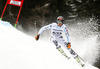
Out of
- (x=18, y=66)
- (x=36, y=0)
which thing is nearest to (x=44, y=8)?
(x=36, y=0)

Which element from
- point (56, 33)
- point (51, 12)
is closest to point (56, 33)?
point (56, 33)

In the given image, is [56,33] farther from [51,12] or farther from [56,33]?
[51,12]

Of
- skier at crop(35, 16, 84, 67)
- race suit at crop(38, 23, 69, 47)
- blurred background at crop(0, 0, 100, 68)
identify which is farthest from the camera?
blurred background at crop(0, 0, 100, 68)

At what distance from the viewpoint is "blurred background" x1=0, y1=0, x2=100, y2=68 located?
42.9ft

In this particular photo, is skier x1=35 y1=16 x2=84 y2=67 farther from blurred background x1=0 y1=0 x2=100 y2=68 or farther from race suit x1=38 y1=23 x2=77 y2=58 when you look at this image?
blurred background x1=0 y1=0 x2=100 y2=68

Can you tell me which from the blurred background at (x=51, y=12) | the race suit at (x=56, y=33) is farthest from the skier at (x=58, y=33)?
the blurred background at (x=51, y=12)

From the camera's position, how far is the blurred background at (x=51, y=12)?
42.9ft

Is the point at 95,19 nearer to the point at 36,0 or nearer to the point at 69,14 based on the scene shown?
the point at 69,14

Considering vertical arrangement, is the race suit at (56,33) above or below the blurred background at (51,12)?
below

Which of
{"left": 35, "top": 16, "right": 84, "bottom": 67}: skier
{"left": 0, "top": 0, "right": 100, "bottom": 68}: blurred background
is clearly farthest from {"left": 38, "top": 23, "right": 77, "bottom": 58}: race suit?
{"left": 0, "top": 0, "right": 100, "bottom": 68}: blurred background

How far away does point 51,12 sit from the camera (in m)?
14.7

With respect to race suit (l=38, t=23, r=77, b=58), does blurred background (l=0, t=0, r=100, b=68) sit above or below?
above

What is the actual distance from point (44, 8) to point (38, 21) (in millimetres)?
2092

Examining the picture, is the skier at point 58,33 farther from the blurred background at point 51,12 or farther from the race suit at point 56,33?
the blurred background at point 51,12
